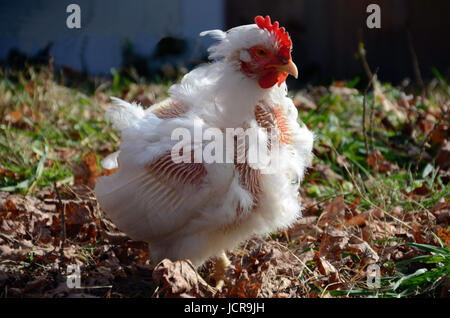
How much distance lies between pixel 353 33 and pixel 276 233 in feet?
14.5

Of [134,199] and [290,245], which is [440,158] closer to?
[290,245]

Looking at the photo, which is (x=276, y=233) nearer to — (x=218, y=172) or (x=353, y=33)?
(x=218, y=172)

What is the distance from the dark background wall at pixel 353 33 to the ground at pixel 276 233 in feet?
7.07

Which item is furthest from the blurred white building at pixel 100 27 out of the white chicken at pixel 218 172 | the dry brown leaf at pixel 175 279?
the dry brown leaf at pixel 175 279

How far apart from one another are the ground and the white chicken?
0.17 meters

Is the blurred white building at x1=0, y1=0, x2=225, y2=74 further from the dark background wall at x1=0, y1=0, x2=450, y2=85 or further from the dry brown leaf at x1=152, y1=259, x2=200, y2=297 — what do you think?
the dry brown leaf at x1=152, y1=259, x2=200, y2=297

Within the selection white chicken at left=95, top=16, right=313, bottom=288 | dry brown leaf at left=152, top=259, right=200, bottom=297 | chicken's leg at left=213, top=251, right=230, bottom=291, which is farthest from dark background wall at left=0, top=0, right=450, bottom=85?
dry brown leaf at left=152, top=259, right=200, bottom=297

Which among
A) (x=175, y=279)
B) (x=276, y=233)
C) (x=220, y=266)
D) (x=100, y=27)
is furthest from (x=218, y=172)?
(x=100, y=27)

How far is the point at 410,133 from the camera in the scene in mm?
3639

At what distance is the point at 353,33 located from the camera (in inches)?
249

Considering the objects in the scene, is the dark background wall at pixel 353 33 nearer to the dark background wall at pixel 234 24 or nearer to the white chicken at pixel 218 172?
the dark background wall at pixel 234 24

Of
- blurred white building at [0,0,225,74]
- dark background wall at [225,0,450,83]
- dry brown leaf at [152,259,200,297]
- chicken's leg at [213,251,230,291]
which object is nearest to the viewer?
dry brown leaf at [152,259,200,297]

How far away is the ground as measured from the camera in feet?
6.32

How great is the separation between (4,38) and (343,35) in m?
4.06
